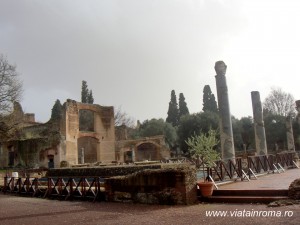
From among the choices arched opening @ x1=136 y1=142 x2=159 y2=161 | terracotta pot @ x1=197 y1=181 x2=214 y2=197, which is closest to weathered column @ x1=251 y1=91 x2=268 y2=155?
terracotta pot @ x1=197 y1=181 x2=214 y2=197

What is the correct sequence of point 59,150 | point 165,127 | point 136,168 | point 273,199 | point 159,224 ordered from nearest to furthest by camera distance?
1. point 159,224
2. point 273,199
3. point 136,168
4. point 59,150
5. point 165,127

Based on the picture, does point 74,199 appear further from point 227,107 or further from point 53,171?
point 53,171

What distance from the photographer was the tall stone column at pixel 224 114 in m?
13.4

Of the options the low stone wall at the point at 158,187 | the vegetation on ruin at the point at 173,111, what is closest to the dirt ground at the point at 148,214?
the low stone wall at the point at 158,187

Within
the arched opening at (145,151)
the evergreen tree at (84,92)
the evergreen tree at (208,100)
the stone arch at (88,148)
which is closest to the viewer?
the stone arch at (88,148)

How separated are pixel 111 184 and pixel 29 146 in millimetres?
23372

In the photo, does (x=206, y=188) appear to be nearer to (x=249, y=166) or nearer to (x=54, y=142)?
(x=249, y=166)

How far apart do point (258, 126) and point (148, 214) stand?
12.0m

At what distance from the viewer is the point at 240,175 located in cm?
1222

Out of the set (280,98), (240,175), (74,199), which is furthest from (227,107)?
(280,98)

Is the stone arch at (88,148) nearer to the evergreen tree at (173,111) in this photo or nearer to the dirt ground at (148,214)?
the evergreen tree at (173,111)

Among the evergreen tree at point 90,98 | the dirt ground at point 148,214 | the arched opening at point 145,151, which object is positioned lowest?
the dirt ground at point 148,214

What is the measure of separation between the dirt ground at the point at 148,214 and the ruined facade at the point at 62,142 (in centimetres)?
1939

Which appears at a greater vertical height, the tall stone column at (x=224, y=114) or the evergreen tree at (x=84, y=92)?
the evergreen tree at (x=84, y=92)
